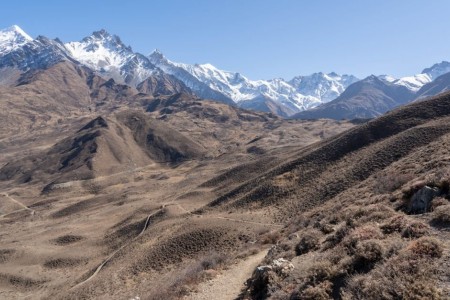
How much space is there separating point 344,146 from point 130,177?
332 feet

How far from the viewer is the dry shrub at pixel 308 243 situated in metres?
20.7

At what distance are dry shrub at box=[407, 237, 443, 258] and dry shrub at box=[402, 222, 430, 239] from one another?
1.98 metres

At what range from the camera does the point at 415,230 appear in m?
15.5

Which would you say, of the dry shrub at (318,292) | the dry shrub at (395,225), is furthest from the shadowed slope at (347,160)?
the dry shrub at (318,292)

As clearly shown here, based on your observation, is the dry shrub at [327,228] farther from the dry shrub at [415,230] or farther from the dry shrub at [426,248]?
the dry shrub at [426,248]

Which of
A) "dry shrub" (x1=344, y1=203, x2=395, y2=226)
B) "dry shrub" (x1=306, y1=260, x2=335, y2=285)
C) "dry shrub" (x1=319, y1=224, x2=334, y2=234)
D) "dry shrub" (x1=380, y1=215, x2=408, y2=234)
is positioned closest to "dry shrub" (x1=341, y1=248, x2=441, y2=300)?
"dry shrub" (x1=306, y1=260, x2=335, y2=285)

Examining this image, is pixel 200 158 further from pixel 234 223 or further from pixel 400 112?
pixel 234 223

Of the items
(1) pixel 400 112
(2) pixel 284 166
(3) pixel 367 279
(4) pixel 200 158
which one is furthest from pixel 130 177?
(3) pixel 367 279

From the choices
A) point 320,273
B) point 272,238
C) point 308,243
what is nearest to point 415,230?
point 320,273

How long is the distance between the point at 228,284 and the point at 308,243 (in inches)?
201

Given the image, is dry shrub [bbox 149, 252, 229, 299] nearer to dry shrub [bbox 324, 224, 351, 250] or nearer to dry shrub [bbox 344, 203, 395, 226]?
dry shrub [bbox 324, 224, 351, 250]

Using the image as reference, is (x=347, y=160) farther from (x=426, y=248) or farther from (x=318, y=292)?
(x=318, y=292)

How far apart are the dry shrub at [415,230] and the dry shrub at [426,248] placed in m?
1.98

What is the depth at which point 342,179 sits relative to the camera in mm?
50375
